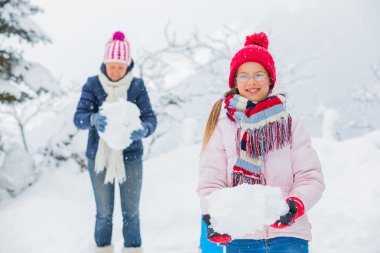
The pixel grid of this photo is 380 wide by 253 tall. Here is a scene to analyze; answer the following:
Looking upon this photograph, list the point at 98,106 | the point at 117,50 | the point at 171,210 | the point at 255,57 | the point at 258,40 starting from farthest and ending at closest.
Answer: the point at 171,210
the point at 98,106
the point at 117,50
the point at 258,40
the point at 255,57

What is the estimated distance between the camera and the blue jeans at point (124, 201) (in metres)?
3.51

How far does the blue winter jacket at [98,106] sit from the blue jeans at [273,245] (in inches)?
66.3

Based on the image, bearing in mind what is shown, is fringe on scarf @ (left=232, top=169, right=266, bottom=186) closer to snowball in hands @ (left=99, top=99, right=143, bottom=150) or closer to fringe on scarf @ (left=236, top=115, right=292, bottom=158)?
fringe on scarf @ (left=236, top=115, right=292, bottom=158)

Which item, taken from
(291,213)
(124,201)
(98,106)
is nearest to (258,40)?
(291,213)

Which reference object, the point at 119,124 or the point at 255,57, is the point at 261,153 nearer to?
the point at 255,57

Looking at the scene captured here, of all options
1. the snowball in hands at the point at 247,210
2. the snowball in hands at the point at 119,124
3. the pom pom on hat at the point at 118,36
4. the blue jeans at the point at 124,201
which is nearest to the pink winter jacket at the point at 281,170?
the snowball in hands at the point at 247,210

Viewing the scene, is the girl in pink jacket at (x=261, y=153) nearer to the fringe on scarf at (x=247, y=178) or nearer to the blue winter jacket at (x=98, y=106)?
the fringe on scarf at (x=247, y=178)

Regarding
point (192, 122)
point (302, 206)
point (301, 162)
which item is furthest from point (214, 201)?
point (192, 122)

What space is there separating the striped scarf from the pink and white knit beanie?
1.71 metres

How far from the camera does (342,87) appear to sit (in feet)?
193

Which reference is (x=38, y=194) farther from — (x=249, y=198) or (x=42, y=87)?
(x=249, y=198)

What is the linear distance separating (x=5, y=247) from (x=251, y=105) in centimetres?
366

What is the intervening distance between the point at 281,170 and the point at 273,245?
1.28 ft

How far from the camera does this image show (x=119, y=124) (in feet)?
11.1
